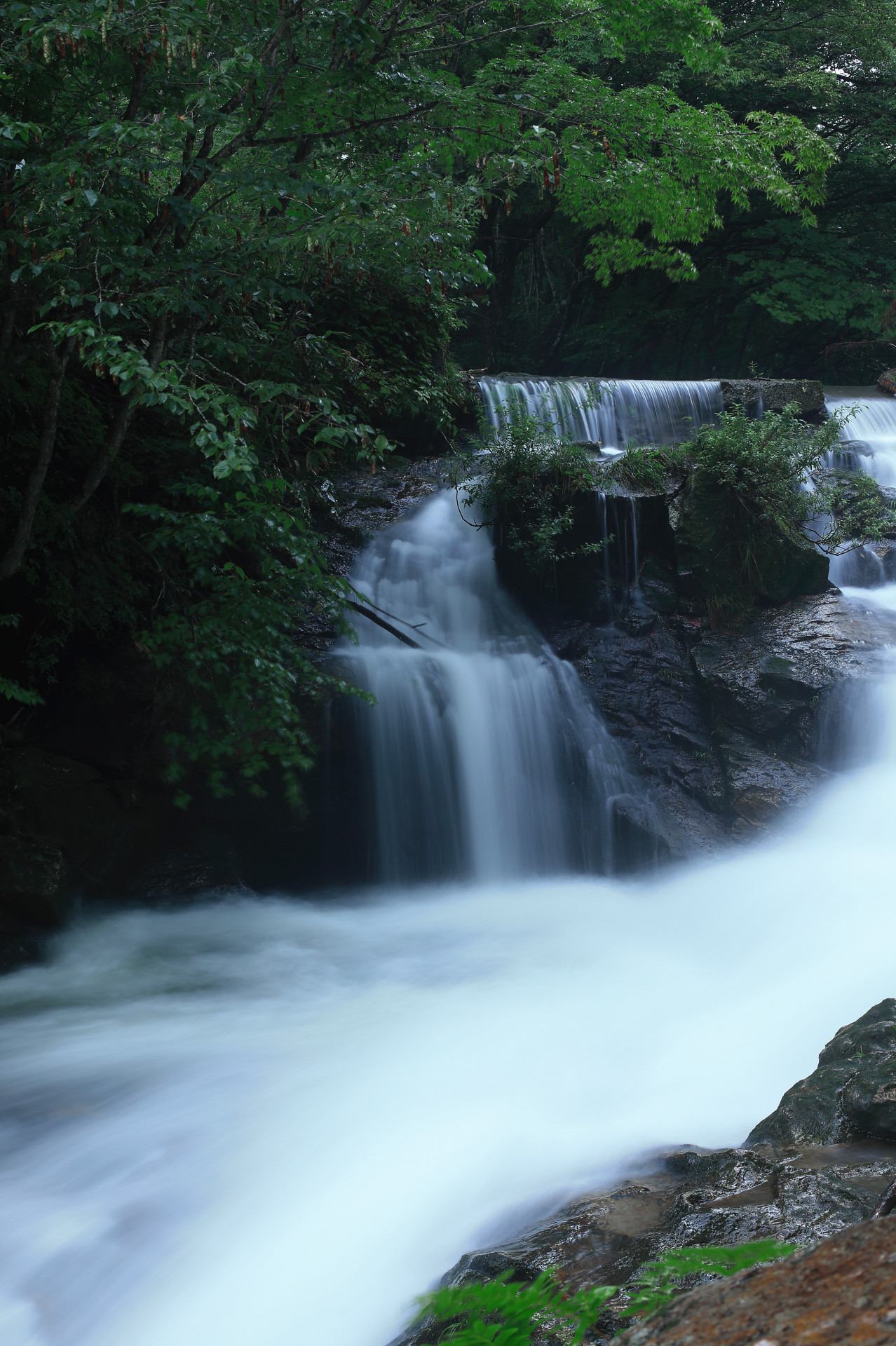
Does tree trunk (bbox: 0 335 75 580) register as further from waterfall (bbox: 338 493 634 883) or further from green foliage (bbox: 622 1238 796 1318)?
green foliage (bbox: 622 1238 796 1318)

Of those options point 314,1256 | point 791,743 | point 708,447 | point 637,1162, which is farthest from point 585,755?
point 314,1256

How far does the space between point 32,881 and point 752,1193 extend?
5.33m

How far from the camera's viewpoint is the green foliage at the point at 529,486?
915cm

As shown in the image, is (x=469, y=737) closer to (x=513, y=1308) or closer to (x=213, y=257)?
(x=213, y=257)

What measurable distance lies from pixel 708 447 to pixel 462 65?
45.5ft

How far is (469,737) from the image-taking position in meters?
8.40

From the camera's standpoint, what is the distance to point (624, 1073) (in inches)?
191

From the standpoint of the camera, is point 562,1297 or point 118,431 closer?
point 562,1297

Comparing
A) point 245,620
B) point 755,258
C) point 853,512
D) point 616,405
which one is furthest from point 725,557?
point 755,258

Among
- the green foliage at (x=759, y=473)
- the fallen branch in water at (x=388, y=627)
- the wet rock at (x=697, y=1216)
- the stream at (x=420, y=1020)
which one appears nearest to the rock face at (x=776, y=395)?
the green foliage at (x=759, y=473)

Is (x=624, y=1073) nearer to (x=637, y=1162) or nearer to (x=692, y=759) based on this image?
(x=637, y=1162)

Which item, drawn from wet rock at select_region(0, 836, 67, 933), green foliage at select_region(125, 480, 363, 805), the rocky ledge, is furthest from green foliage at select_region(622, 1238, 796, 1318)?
wet rock at select_region(0, 836, 67, 933)

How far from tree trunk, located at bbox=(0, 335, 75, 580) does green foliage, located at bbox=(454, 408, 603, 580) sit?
4.89 meters

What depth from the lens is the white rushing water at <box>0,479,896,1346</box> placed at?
11.0ft
